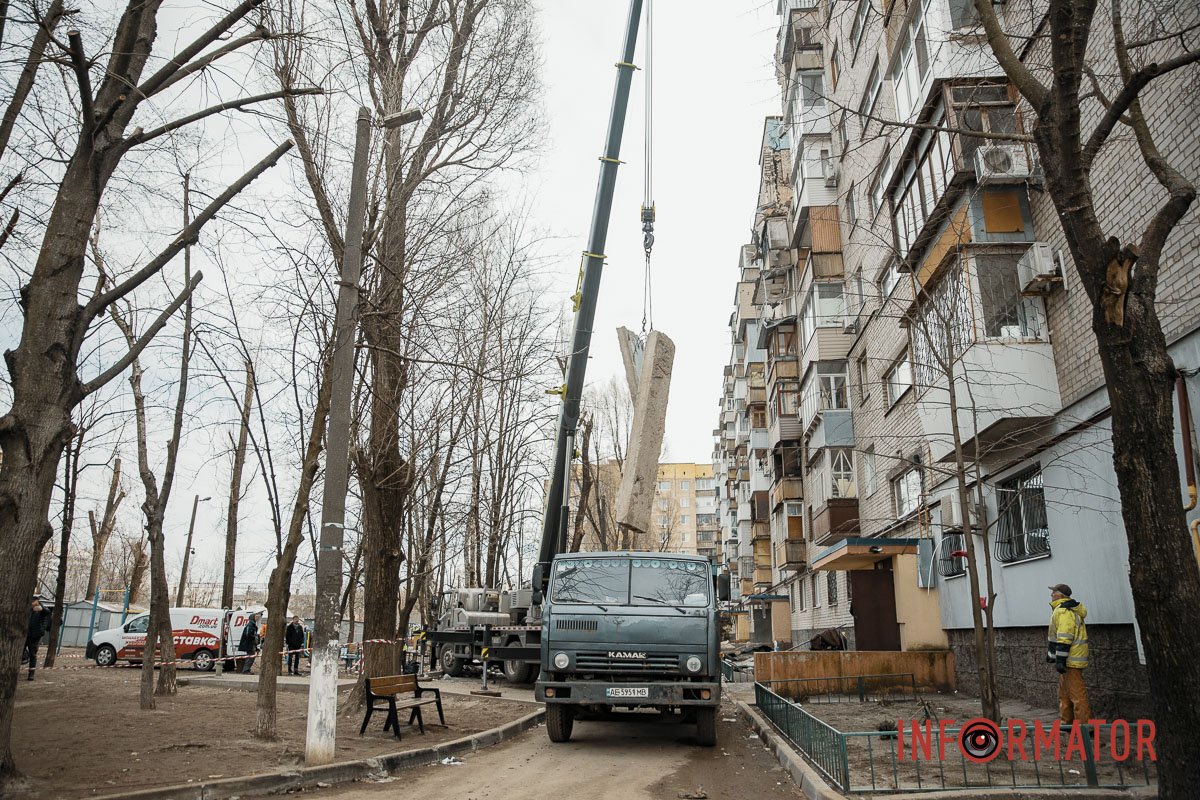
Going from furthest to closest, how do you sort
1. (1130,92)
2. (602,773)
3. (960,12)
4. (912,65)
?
(912,65) < (960,12) < (602,773) < (1130,92)

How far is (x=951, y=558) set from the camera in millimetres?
16406

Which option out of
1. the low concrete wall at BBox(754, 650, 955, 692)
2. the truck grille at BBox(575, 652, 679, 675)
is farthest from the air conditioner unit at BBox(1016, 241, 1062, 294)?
the truck grille at BBox(575, 652, 679, 675)

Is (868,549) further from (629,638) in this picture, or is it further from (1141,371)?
(1141,371)

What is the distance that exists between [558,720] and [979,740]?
5.42 meters

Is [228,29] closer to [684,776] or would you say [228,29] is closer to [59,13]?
[59,13]

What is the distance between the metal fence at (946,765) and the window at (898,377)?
1131cm

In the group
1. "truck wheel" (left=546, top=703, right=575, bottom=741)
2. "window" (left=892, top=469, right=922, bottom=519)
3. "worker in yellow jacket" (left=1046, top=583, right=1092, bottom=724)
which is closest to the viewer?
"worker in yellow jacket" (left=1046, top=583, right=1092, bottom=724)

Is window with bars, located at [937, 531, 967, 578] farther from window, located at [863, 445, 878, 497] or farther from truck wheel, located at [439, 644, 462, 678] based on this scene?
truck wheel, located at [439, 644, 462, 678]

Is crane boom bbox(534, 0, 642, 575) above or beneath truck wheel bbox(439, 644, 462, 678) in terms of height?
above

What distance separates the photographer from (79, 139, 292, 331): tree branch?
7.28 meters

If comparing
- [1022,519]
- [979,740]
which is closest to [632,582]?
[979,740]

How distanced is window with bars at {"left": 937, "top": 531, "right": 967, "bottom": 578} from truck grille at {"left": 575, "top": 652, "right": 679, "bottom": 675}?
8.17 meters

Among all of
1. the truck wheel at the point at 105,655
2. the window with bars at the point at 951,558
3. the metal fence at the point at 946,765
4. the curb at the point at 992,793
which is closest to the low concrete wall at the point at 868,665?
the window with bars at the point at 951,558

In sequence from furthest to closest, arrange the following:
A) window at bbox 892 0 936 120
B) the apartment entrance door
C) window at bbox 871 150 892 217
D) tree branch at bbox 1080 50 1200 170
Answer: the apartment entrance door → window at bbox 871 150 892 217 → window at bbox 892 0 936 120 → tree branch at bbox 1080 50 1200 170
